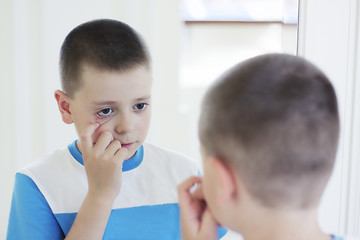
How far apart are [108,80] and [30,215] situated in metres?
0.37

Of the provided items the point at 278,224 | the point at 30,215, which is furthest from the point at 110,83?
the point at 278,224

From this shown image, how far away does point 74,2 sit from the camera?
1431 mm

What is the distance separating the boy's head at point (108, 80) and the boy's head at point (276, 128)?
1.03ft

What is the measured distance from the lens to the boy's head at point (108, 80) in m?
0.88

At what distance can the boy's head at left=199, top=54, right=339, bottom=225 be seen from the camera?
57 cm

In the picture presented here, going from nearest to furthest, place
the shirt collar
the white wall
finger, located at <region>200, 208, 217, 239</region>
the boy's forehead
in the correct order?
finger, located at <region>200, 208, 217, 239</region> → the boy's forehead → the shirt collar → the white wall

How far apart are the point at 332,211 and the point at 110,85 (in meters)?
1.04

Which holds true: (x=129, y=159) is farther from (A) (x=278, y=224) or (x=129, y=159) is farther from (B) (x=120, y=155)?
(A) (x=278, y=224)

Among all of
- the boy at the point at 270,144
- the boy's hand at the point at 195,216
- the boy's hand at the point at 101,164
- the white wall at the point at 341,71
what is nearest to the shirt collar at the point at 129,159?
the boy's hand at the point at 101,164

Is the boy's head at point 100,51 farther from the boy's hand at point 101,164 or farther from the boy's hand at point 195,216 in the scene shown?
the boy's hand at point 195,216

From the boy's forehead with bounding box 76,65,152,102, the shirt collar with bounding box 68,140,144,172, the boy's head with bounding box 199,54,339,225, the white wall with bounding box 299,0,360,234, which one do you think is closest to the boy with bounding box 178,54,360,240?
the boy's head with bounding box 199,54,339,225

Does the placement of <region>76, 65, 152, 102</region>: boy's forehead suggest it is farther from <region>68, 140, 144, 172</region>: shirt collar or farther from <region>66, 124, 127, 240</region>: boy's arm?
<region>68, 140, 144, 172</region>: shirt collar

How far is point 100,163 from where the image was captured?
2.94ft

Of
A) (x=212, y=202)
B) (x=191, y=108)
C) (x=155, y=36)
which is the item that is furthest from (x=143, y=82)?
Result: (x=191, y=108)
